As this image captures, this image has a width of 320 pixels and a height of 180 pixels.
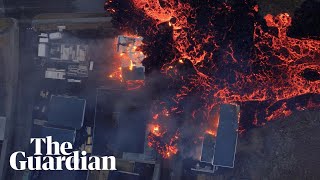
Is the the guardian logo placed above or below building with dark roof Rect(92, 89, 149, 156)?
below

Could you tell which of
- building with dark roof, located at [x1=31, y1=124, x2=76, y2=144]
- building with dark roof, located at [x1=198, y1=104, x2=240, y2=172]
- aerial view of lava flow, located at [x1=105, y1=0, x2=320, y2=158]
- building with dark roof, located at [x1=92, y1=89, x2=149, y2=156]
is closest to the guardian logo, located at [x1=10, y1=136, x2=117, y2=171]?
building with dark roof, located at [x1=31, y1=124, x2=76, y2=144]

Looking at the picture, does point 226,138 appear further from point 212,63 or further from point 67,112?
point 67,112

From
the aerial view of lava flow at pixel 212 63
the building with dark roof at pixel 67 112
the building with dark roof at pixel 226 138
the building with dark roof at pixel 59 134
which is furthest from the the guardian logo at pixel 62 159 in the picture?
the building with dark roof at pixel 226 138

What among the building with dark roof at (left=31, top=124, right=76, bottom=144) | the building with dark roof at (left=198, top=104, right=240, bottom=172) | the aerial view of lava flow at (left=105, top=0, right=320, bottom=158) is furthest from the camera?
the building with dark roof at (left=31, top=124, right=76, bottom=144)

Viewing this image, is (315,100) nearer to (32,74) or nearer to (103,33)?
(103,33)

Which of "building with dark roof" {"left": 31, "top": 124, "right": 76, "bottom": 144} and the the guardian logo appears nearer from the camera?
"building with dark roof" {"left": 31, "top": 124, "right": 76, "bottom": 144}

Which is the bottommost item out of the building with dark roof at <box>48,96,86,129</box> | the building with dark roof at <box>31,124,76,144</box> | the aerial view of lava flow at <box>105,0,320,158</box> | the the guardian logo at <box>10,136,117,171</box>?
the the guardian logo at <box>10,136,117,171</box>

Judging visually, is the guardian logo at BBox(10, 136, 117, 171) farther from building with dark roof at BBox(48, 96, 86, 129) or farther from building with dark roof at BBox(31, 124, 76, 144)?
building with dark roof at BBox(48, 96, 86, 129)

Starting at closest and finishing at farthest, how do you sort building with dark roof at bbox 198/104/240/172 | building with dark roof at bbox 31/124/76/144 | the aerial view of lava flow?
building with dark roof at bbox 198/104/240/172, the aerial view of lava flow, building with dark roof at bbox 31/124/76/144
